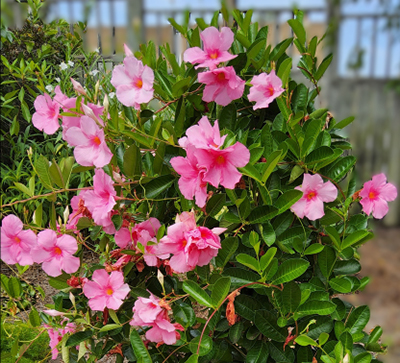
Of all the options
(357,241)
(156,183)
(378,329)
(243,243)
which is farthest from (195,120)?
(378,329)

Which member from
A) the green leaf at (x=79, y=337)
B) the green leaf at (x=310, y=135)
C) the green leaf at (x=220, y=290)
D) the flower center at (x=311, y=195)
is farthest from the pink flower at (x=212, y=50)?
the green leaf at (x=79, y=337)

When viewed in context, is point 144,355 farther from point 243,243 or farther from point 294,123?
point 294,123

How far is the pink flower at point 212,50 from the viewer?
0.82m

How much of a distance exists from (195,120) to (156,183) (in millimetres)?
197

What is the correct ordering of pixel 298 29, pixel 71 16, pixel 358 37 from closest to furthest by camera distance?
pixel 358 37 → pixel 298 29 → pixel 71 16

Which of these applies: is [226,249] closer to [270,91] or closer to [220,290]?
[220,290]

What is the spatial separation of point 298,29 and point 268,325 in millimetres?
633

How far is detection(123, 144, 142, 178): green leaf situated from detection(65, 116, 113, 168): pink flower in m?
0.04

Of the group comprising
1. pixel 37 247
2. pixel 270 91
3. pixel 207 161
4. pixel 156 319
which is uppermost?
pixel 270 91

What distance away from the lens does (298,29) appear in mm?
920

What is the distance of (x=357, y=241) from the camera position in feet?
2.84

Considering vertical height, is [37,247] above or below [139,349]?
above

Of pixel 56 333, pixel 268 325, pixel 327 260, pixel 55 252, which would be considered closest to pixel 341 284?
pixel 327 260

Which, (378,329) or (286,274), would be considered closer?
(286,274)
